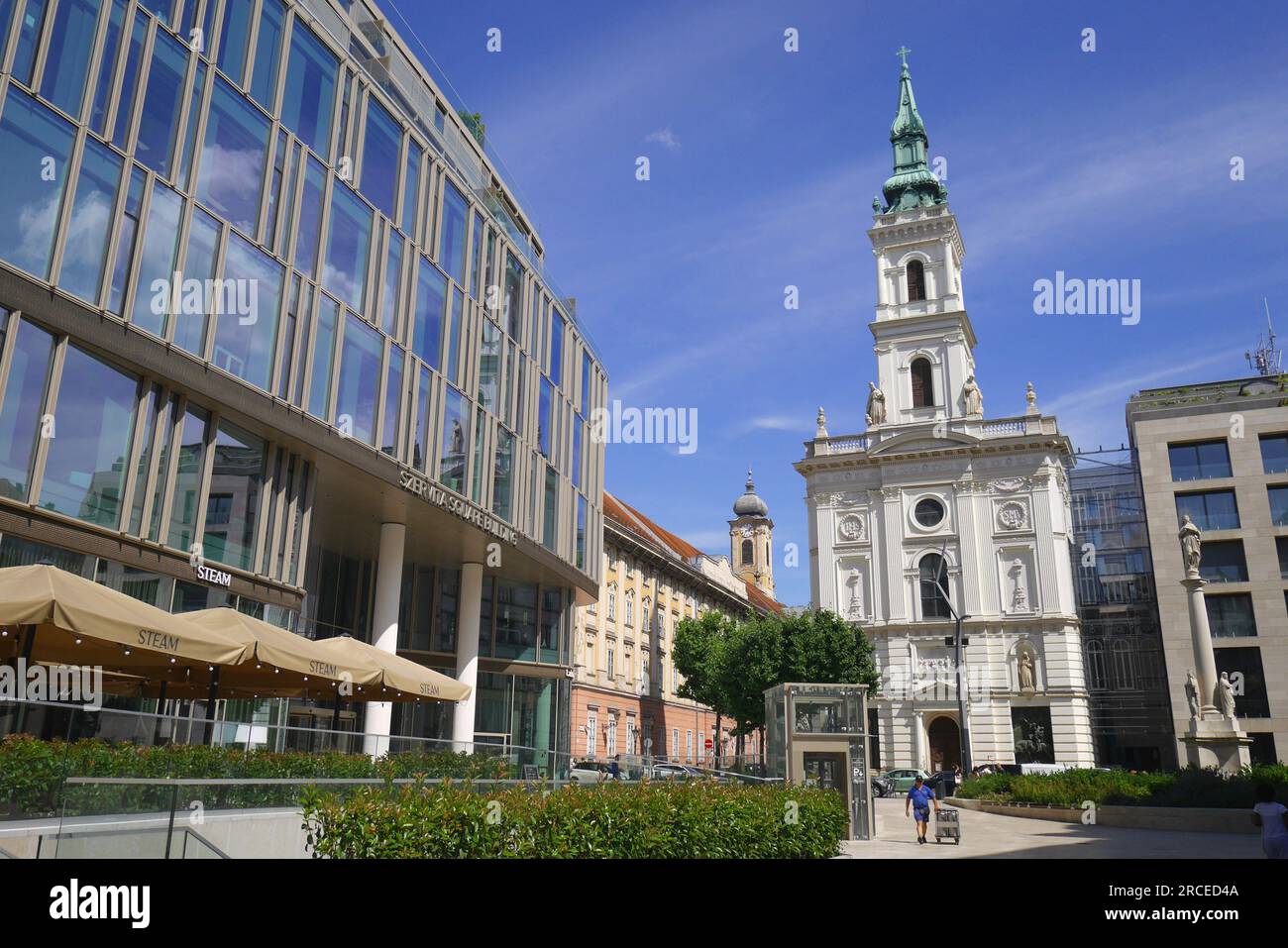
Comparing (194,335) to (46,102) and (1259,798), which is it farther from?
(1259,798)

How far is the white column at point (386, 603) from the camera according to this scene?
2652cm

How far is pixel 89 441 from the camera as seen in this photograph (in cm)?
1656

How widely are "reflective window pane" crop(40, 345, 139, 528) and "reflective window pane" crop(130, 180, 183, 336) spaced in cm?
115

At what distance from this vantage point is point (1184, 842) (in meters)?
20.3

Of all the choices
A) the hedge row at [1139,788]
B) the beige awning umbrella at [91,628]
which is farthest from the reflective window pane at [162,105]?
the hedge row at [1139,788]

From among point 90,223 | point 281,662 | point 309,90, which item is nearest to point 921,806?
point 281,662

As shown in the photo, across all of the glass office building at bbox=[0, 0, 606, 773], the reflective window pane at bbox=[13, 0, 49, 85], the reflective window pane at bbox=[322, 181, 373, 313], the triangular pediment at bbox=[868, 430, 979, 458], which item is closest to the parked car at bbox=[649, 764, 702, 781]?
the glass office building at bbox=[0, 0, 606, 773]

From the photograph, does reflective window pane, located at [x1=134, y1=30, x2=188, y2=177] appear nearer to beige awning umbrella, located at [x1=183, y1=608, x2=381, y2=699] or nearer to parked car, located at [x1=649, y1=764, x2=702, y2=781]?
beige awning umbrella, located at [x1=183, y1=608, x2=381, y2=699]

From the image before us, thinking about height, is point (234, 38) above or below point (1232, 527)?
above

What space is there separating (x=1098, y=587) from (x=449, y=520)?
4628cm

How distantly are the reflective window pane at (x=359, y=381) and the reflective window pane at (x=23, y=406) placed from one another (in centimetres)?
734

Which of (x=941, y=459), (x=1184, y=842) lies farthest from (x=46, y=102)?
(x=941, y=459)

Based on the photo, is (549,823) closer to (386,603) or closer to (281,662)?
(281,662)

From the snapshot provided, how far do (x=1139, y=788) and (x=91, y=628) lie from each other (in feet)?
90.9
